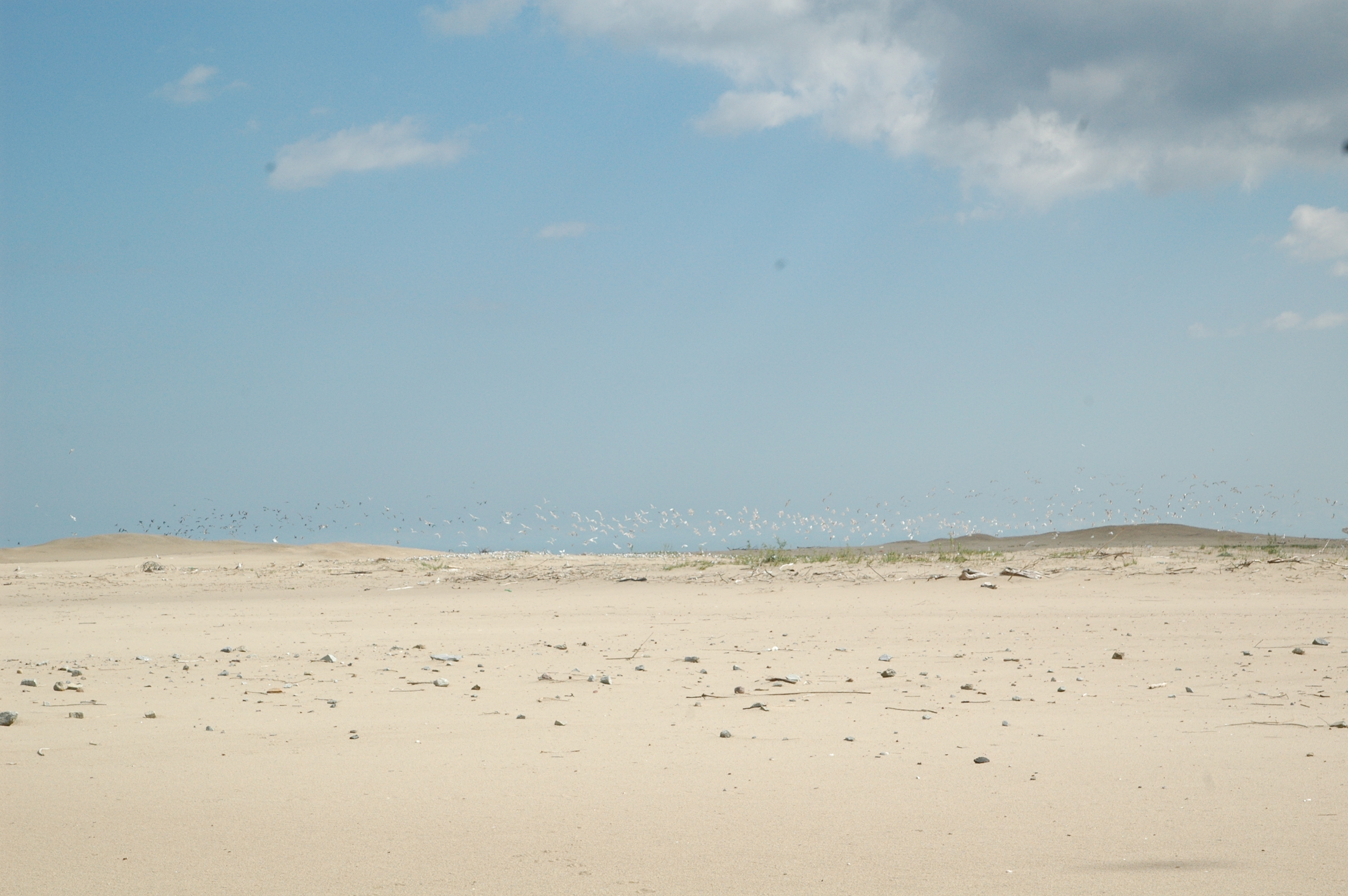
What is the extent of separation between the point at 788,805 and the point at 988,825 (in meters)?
0.79

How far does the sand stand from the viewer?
3.48 meters

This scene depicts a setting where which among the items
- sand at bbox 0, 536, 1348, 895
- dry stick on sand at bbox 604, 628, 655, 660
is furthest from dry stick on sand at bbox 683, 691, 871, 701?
dry stick on sand at bbox 604, 628, 655, 660

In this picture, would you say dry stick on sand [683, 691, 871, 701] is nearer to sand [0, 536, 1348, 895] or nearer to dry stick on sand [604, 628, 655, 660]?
sand [0, 536, 1348, 895]

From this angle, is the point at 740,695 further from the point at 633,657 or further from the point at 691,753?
the point at 633,657

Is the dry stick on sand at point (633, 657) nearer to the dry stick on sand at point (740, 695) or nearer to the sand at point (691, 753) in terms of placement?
the sand at point (691, 753)

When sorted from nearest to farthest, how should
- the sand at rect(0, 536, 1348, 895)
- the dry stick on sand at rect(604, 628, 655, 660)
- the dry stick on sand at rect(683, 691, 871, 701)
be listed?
the sand at rect(0, 536, 1348, 895)
the dry stick on sand at rect(683, 691, 871, 701)
the dry stick on sand at rect(604, 628, 655, 660)

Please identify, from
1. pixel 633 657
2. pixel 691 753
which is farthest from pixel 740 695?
pixel 633 657

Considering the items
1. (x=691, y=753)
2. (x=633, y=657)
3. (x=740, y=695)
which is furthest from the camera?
(x=633, y=657)

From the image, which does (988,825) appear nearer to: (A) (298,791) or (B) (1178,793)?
(B) (1178,793)

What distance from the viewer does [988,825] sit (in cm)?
386

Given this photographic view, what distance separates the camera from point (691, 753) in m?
5.08

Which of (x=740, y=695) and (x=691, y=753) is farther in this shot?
(x=740, y=695)

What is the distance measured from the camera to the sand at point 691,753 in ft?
11.4

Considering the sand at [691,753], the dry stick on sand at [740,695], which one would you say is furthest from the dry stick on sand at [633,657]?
the dry stick on sand at [740,695]
